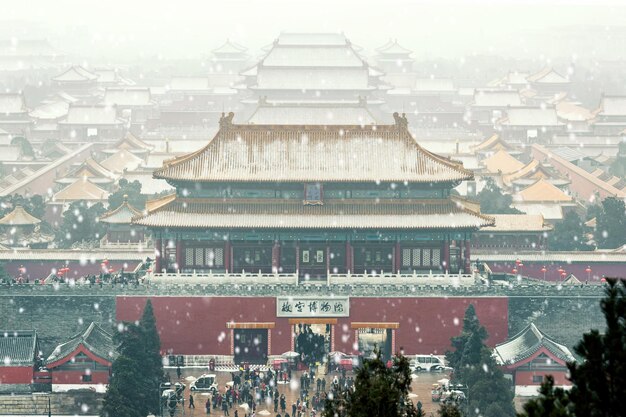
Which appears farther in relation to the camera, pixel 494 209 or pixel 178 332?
pixel 494 209

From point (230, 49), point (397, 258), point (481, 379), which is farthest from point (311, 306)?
→ point (230, 49)

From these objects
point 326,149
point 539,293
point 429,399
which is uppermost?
point 326,149

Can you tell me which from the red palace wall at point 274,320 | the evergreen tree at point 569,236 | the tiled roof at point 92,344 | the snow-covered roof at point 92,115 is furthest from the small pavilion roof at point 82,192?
the snow-covered roof at point 92,115

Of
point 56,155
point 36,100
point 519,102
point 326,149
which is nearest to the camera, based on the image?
point 326,149

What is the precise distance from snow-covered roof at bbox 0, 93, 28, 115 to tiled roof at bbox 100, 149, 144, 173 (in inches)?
1191

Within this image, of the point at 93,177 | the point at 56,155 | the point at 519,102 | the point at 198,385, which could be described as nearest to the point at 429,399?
the point at 198,385

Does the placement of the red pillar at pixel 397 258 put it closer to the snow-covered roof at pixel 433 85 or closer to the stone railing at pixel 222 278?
the stone railing at pixel 222 278

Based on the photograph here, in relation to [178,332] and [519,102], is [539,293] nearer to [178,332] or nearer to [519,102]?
[178,332]

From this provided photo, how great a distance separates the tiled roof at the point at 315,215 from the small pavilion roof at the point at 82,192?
2477cm

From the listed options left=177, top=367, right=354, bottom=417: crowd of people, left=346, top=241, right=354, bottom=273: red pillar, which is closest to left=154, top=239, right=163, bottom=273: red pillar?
left=177, top=367, right=354, bottom=417: crowd of people

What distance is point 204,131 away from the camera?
115125mm

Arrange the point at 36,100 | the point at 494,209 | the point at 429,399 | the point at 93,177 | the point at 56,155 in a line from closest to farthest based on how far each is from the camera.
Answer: the point at 429,399 < the point at 494,209 < the point at 93,177 < the point at 56,155 < the point at 36,100

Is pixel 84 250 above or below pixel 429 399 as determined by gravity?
above

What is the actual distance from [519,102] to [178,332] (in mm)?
77761
